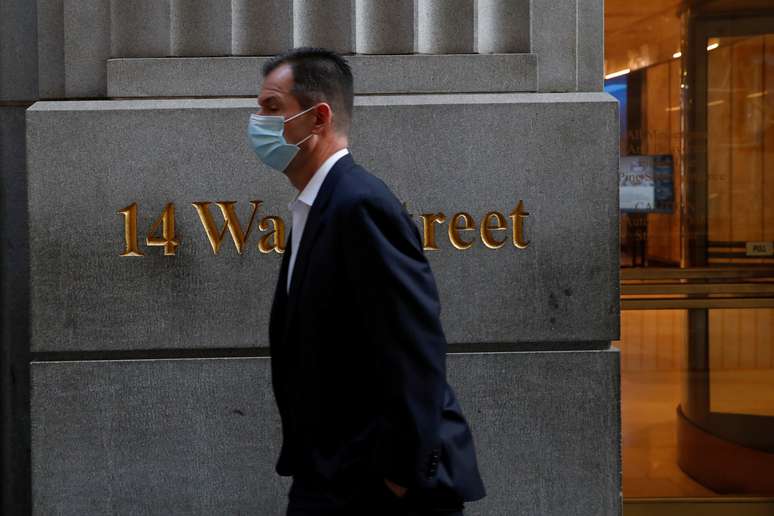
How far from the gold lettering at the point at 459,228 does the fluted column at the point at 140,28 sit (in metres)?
1.39

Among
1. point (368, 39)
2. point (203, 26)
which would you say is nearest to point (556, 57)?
point (368, 39)

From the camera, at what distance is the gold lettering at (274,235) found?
4609 mm

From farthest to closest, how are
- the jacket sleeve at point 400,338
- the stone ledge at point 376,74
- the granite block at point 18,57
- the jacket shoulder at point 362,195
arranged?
the granite block at point 18,57
the stone ledge at point 376,74
the jacket shoulder at point 362,195
the jacket sleeve at point 400,338

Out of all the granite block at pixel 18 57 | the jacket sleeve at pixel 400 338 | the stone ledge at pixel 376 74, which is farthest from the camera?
the granite block at pixel 18 57

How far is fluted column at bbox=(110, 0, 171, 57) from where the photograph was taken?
4715 mm

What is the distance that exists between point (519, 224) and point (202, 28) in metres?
1.56

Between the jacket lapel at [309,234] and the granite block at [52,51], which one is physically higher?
the granite block at [52,51]

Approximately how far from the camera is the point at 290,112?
10.2ft

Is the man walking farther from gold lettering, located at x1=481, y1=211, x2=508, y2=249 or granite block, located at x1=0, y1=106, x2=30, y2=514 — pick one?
granite block, located at x1=0, y1=106, x2=30, y2=514

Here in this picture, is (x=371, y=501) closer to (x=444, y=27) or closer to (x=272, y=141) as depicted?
(x=272, y=141)

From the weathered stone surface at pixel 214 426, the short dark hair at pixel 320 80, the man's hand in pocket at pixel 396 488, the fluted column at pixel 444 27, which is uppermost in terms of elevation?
the fluted column at pixel 444 27

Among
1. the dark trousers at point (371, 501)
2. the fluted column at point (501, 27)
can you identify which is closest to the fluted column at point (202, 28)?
the fluted column at point (501, 27)

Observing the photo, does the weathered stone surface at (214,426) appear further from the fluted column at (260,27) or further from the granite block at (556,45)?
the fluted column at (260,27)

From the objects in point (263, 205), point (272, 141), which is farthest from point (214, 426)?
point (272, 141)
